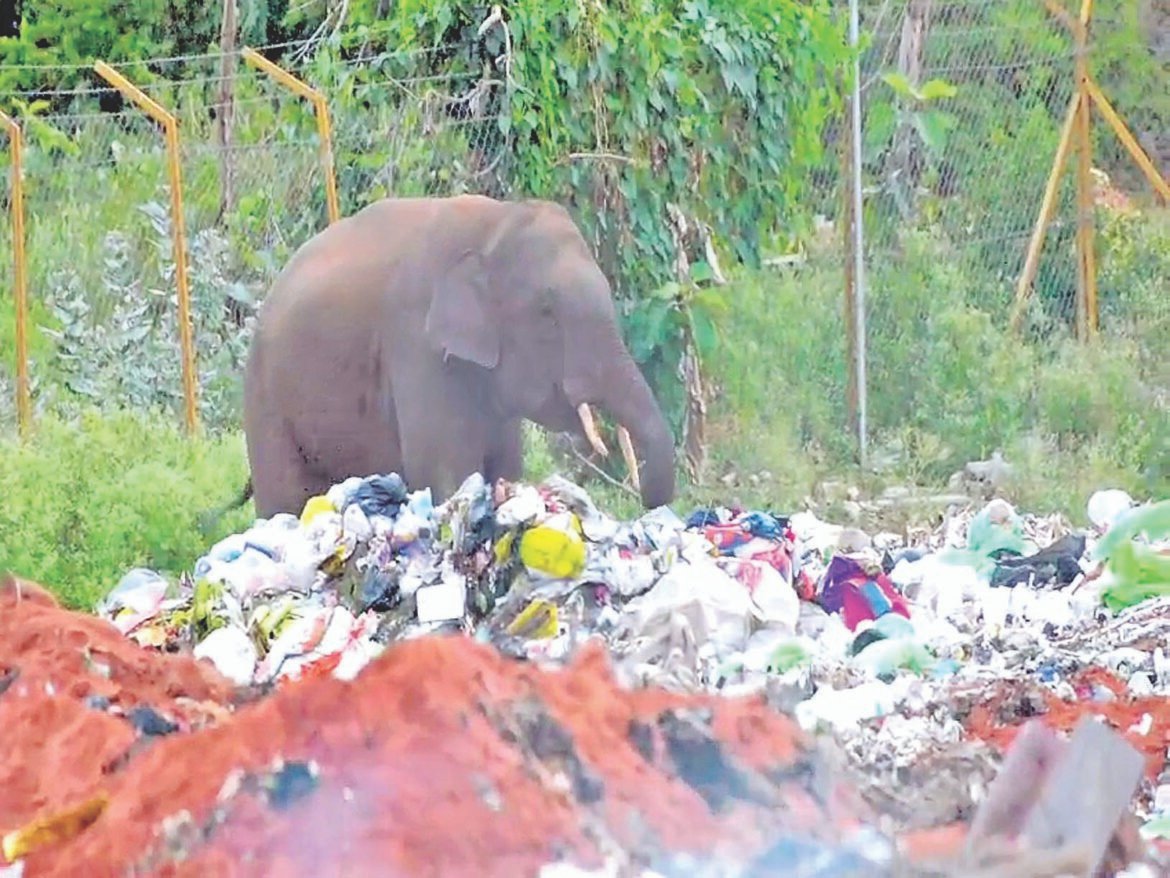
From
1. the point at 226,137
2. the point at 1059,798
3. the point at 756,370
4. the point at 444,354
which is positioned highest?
the point at 1059,798

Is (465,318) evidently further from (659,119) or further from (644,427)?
(659,119)

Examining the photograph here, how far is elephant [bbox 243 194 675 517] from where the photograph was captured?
806 cm

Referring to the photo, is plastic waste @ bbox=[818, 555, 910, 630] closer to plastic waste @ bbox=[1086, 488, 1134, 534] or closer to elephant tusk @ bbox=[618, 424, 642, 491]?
plastic waste @ bbox=[1086, 488, 1134, 534]

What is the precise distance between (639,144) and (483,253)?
237cm

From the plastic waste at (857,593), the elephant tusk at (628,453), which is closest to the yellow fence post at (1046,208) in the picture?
the elephant tusk at (628,453)

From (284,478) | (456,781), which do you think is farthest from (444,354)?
(456,781)

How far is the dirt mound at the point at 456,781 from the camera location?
2.85 m

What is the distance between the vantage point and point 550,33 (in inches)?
389

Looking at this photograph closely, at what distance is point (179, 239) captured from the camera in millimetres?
9477

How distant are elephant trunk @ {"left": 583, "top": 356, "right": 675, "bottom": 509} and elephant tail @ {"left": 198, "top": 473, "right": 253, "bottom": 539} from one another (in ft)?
5.23

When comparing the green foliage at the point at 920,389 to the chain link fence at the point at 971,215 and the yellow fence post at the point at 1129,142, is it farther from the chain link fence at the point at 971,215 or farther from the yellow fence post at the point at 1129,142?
the yellow fence post at the point at 1129,142

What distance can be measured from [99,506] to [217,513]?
0.56m

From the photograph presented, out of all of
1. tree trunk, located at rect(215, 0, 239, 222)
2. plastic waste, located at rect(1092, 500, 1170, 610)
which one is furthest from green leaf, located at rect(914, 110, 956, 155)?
plastic waste, located at rect(1092, 500, 1170, 610)

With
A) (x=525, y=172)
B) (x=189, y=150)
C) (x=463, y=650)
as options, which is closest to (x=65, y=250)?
(x=189, y=150)
